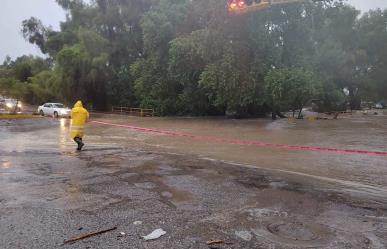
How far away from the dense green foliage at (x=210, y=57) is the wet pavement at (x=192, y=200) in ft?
70.5

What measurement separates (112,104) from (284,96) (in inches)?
1062

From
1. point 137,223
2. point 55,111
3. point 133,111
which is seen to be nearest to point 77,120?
point 137,223

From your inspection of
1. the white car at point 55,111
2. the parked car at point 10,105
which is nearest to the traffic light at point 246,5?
A: the white car at point 55,111

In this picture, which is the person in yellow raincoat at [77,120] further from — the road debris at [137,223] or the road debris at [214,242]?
the road debris at [214,242]

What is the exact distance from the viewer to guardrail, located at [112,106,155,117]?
44.0 meters

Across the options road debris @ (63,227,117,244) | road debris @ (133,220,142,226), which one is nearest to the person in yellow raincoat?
road debris @ (133,220,142,226)

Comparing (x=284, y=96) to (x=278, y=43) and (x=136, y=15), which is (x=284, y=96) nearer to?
(x=278, y=43)

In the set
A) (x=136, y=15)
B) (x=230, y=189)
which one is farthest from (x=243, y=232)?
(x=136, y=15)

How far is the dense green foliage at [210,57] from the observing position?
3347cm

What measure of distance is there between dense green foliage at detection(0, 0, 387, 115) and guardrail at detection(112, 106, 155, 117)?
90cm

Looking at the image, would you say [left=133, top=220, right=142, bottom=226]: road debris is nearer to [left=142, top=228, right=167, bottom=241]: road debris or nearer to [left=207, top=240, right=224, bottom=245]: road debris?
[left=142, top=228, right=167, bottom=241]: road debris

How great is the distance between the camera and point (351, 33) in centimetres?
5781

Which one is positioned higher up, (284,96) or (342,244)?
(284,96)

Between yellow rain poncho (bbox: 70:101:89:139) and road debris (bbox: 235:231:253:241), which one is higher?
yellow rain poncho (bbox: 70:101:89:139)
